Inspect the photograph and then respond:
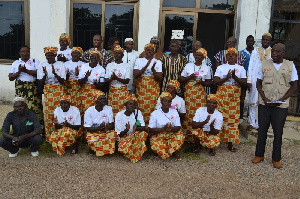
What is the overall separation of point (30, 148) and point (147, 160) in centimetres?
193

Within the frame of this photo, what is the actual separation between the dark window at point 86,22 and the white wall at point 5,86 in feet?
6.61

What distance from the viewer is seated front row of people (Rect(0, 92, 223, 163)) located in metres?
4.93

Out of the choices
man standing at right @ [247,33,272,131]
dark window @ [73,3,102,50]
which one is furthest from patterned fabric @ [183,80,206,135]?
dark window @ [73,3,102,50]

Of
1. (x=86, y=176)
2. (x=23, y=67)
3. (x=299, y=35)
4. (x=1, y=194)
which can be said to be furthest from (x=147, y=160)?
(x=299, y=35)

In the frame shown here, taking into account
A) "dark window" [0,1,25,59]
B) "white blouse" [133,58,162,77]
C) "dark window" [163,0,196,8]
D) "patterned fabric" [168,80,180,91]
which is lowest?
"patterned fabric" [168,80,180,91]

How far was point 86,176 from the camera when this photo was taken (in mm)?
4320

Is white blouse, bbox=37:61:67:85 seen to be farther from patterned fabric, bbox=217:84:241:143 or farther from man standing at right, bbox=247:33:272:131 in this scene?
man standing at right, bbox=247:33:272:131

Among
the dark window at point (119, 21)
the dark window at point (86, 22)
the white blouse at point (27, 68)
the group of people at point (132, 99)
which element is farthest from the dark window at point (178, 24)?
the white blouse at point (27, 68)

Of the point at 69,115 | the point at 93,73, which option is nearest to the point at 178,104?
the point at 93,73

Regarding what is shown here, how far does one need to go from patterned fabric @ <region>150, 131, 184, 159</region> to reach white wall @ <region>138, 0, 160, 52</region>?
3261mm

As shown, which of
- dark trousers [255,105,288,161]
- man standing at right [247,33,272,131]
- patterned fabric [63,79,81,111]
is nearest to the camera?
dark trousers [255,105,288,161]

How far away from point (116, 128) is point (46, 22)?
435 cm

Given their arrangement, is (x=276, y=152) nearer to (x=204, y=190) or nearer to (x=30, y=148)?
(x=204, y=190)

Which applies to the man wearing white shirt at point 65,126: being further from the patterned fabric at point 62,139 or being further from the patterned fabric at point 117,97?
the patterned fabric at point 117,97
